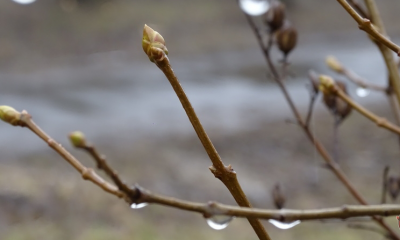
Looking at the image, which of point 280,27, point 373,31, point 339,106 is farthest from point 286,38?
point 373,31

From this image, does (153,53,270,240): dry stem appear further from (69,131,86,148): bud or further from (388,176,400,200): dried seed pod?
(388,176,400,200): dried seed pod

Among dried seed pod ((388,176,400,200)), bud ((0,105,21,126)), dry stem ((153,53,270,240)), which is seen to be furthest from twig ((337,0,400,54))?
dried seed pod ((388,176,400,200))

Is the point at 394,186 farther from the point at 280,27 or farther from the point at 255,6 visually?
the point at 255,6

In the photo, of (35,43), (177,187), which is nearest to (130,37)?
(35,43)

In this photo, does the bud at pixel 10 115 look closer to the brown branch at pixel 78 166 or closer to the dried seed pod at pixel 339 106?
the brown branch at pixel 78 166

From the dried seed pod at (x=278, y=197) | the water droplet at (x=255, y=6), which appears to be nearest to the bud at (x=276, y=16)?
the water droplet at (x=255, y=6)

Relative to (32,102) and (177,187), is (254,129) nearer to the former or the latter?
(177,187)
